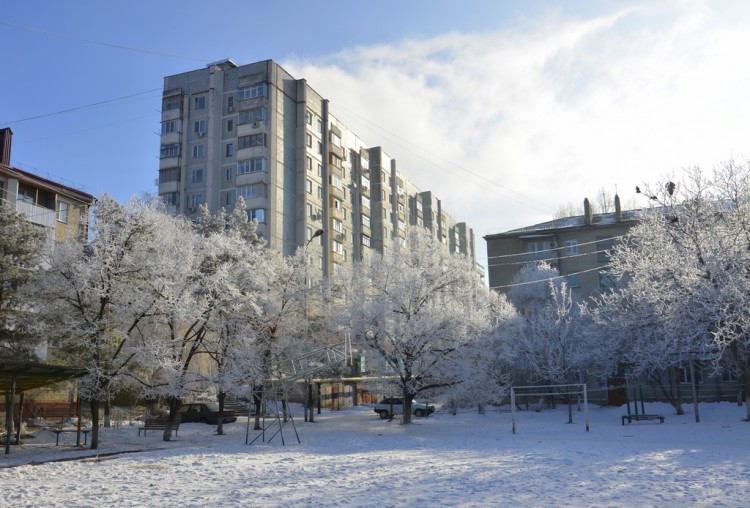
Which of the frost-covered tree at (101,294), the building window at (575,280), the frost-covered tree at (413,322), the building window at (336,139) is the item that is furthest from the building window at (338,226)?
the frost-covered tree at (101,294)

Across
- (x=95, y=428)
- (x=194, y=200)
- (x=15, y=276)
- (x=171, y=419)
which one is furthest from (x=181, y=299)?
(x=194, y=200)

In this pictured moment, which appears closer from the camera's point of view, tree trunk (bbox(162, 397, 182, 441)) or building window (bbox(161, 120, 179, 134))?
tree trunk (bbox(162, 397, 182, 441))

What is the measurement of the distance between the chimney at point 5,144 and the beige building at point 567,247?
39622mm

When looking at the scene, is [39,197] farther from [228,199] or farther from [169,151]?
[169,151]

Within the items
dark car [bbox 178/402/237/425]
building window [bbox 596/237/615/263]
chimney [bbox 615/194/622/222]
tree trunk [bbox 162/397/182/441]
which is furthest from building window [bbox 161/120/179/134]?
chimney [bbox 615/194/622/222]

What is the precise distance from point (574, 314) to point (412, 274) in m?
18.9

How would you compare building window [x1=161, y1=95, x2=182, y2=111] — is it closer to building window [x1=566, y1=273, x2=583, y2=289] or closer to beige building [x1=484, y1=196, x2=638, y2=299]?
beige building [x1=484, y1=196, x2=638, y2=299]

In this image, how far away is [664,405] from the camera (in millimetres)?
43156

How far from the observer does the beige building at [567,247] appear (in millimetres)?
59312

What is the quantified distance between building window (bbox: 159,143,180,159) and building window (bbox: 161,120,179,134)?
4.53 ft

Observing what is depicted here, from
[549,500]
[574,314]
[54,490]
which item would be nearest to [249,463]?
[54,490]

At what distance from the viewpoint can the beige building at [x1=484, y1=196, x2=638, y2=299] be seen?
195ft

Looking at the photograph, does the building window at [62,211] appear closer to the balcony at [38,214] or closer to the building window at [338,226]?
the balcony at [38,214]

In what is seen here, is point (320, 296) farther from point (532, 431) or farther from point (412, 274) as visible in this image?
point (532, 431)
